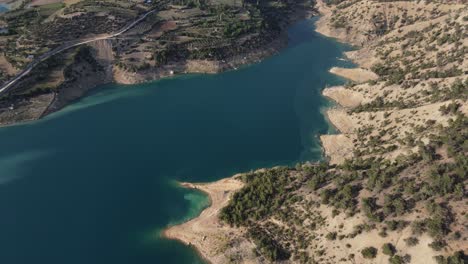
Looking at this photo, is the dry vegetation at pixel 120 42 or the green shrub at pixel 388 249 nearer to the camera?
the green shrub at pixel 388 249

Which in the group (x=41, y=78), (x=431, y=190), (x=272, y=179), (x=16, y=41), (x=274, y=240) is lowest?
(x=274, y=240)

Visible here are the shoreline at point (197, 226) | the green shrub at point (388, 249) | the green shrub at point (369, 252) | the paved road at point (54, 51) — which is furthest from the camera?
the paved road at point (54, 51)

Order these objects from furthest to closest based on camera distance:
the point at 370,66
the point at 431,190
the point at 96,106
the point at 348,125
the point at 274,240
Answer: the point at 370,66
the point at 96,106
the point at 348,125
the point at 274,240
the point at 431,190

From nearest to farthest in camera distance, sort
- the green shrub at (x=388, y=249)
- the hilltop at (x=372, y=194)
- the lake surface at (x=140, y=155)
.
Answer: the green shrub at (x=388, y=249), the hilltop at (x=372, y=194), the lake surface at (x=140, y=155)

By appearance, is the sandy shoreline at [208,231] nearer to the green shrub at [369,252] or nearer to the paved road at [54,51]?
the green shrub at [369,252]

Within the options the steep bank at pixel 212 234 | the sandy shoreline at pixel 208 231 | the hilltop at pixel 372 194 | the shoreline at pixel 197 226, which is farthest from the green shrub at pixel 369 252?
the sandy shoreline at pixel 208 231

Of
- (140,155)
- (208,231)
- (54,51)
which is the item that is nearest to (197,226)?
(208,231)

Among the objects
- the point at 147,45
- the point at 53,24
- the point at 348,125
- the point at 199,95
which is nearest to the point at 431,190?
the point at 348,125

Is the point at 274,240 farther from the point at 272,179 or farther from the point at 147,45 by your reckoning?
the point at 147,45

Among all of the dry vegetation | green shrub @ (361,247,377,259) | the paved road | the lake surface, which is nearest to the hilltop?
green shrub @ (361,247,377,259)
